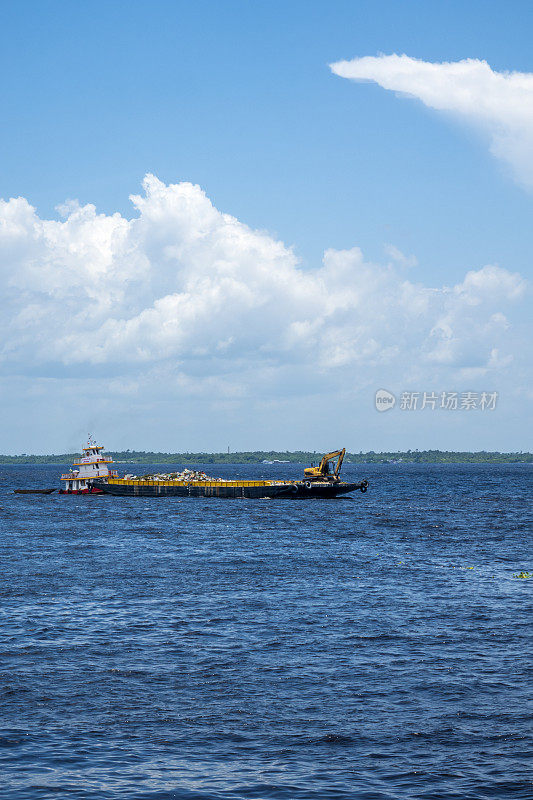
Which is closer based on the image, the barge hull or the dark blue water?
the dark blue water

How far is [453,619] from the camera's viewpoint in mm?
38812

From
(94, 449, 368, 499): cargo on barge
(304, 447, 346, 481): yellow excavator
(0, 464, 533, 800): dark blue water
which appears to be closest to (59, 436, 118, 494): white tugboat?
(94, 449, 368, 499): cargo on barge

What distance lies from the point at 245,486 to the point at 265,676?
120688mm

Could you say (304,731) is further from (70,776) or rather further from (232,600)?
(232,600)

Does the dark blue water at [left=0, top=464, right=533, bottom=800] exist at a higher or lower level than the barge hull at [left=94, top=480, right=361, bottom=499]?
higher

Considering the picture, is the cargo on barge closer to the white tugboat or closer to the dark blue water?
the white tugboat

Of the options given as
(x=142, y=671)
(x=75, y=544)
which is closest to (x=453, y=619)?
(x=142, y=671)

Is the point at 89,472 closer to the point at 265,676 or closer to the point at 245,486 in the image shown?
the point at 245,486

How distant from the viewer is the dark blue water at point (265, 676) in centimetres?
2005

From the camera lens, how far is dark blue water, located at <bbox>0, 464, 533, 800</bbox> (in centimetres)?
2005

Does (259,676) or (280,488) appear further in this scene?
(280,488)

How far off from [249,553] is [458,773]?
4661cm

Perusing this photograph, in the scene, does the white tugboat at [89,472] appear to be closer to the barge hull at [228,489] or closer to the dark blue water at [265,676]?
the barge hull at [228,489]

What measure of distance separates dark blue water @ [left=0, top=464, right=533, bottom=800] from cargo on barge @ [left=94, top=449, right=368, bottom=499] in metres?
74.1
